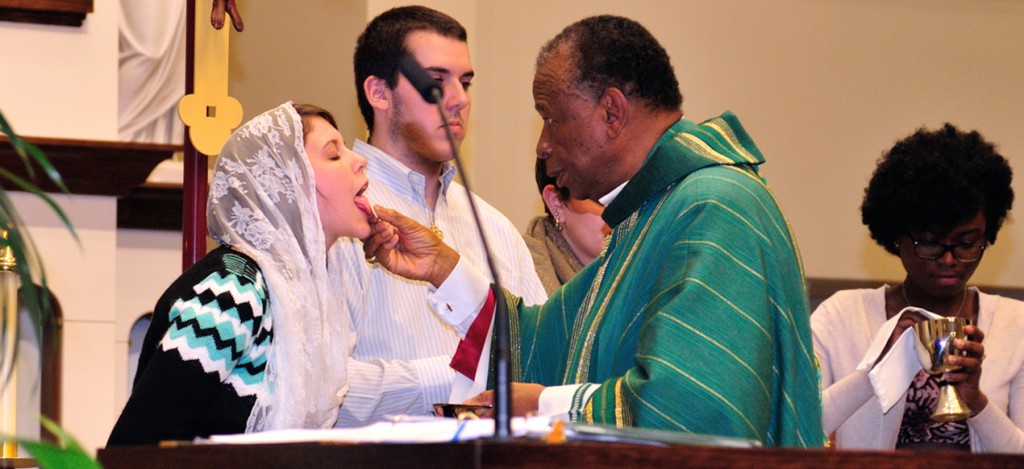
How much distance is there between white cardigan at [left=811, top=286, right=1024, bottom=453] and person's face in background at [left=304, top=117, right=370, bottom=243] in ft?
5.15

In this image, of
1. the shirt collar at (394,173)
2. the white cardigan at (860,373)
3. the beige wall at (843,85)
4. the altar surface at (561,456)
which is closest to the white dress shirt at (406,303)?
the shirt collar at (394,173)

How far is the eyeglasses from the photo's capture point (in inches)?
169

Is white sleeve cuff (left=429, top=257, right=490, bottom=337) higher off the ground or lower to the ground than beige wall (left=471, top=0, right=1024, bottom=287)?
lower

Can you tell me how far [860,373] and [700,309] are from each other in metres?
1.55

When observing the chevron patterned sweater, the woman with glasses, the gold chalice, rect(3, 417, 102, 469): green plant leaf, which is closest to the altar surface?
rect(3, 417, 102, 469): green plant leaf

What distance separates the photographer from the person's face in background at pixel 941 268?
13.9 feet

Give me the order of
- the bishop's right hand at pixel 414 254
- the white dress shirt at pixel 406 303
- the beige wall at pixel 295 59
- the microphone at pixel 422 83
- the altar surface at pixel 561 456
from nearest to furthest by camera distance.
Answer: the altar surface at pixel 561 456 < the microphone at pixel 422 83 < the bishop's right hand at pixel 414 254 < the white dress shirt at pixel 406 303 < the beige wall at pixel 295 59

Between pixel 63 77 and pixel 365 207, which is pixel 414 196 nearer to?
pixel 365 207

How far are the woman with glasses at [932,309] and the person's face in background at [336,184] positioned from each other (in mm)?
1548

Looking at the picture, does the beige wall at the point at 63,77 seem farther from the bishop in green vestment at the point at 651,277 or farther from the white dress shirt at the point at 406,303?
the bishop in green vestment at the point at 651,277

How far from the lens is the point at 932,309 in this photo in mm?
4336

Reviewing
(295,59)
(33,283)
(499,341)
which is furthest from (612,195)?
(295,59)

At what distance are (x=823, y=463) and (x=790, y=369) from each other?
1.02 metres

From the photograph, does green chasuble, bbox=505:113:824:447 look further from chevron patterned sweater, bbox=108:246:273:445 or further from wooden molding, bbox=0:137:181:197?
wooden molding, bbox=0:137:181:197
